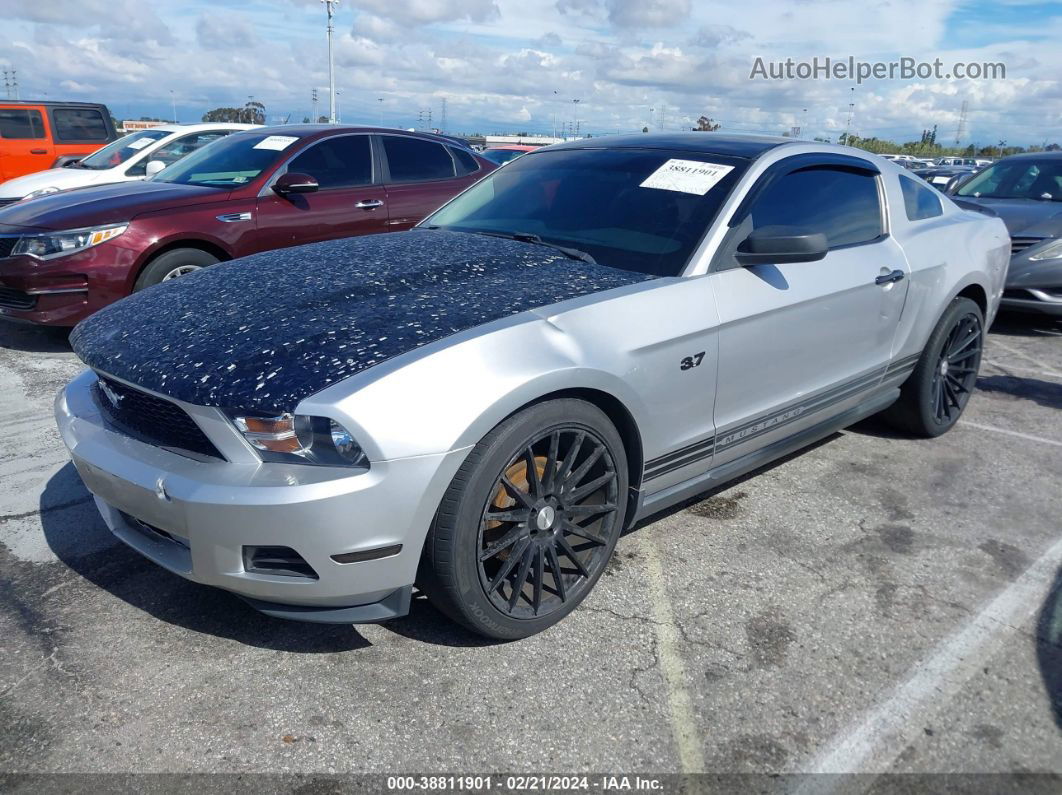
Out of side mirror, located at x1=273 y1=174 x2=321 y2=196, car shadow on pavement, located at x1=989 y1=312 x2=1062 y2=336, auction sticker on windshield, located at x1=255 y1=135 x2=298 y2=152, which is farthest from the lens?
car shadow on pavement, located at x1=989 y1=312 x2=1062 y2=336

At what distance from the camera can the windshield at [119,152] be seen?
391 inches

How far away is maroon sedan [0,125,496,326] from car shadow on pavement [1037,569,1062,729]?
5.09 metres

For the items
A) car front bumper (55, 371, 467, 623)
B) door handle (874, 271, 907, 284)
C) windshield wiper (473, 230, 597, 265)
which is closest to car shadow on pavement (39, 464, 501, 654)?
car front bumper (55, 371, 467, 623)

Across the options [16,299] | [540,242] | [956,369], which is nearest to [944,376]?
[956,369]

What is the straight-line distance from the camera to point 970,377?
16.1 feet

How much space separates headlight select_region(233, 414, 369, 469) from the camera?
2.23m

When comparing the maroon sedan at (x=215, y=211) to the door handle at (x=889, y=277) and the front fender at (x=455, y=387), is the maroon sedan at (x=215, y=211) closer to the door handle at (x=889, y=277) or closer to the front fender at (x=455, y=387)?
the door handle at (x=889, y=277)

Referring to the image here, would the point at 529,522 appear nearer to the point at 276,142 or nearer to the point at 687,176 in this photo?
the point at 687,176

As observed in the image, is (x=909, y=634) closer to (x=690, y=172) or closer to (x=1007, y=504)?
(x=1007, y=504)

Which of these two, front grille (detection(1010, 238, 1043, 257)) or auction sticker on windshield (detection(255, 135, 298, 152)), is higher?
auction sticker on windshield (detection(255, 135, 298, 152))

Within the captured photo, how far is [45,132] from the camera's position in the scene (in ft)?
46.2

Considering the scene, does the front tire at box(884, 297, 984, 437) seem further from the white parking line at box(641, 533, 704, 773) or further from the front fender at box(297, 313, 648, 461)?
the front fender at box(297, 313, 648, 461)

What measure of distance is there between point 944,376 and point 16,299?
589 centimetres

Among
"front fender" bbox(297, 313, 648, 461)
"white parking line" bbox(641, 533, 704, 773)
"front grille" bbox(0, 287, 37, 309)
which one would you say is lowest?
"white parking line" bbox(641, 533, 704, 773)
